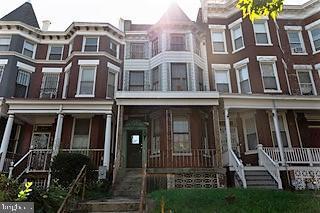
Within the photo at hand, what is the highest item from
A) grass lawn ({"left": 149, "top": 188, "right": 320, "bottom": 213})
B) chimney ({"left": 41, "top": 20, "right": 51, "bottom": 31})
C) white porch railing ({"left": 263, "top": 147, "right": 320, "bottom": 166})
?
chimney ({"left": 41, "top": 20, "right": 51, "bottom": 31})

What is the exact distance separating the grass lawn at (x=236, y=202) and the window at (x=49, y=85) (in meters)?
12.2

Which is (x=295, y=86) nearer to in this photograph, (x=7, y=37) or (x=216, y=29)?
(x=216, y=29)

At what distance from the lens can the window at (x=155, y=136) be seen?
1346 cm

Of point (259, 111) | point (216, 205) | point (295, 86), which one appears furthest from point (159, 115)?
point (295, 86)

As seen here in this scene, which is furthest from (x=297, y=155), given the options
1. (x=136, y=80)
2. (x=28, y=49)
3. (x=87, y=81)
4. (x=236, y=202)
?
(x=28, y=49)

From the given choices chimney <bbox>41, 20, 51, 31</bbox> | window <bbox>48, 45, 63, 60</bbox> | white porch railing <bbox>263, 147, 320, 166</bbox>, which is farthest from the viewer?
chimney <bbox>41, 20, 51, 31</bbox>

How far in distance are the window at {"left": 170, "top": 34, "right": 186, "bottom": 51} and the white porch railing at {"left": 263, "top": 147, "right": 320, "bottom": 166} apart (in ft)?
27.0

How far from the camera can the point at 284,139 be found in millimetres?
14391

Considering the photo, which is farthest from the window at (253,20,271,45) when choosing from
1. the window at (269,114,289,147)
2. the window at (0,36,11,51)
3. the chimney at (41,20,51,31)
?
the window at (0,36,11,51)

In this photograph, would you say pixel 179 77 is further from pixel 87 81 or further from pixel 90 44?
pixel 90 44

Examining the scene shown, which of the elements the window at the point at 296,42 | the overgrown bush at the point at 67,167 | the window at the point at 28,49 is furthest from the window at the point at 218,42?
the window at the point at 28,49

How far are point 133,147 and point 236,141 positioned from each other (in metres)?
6.26

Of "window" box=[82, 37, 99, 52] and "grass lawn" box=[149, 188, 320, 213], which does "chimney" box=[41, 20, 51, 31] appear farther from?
"grass lawn" box=[149, 188, 320, 213]

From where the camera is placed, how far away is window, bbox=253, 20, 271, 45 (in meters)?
16.5
